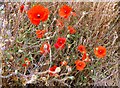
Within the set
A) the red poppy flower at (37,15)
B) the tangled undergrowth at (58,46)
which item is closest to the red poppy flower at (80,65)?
the tangled undergrowth at (58,46)

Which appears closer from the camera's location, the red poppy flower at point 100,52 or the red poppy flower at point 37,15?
the red poppy flower at point 37,15

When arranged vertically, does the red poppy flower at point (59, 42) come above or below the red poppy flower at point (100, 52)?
above

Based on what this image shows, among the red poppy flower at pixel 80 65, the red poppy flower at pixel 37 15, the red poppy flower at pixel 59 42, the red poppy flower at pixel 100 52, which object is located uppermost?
the red poppy flower at pixel 37 15

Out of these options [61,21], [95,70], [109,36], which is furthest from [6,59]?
[109,36]

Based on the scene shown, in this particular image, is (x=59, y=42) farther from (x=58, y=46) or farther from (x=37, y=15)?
(x=37, y=15)

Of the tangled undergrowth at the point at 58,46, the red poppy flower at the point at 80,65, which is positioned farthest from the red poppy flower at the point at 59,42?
the red poppy flower at the point at 80,65

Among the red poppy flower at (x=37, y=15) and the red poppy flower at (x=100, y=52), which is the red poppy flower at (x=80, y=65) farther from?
the red poppy flower at (x=37, y=15)

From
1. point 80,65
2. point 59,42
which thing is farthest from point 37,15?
point 80,65

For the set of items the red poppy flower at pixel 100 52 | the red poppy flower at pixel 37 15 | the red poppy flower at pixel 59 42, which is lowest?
the red poppy flower at pixel 100 52

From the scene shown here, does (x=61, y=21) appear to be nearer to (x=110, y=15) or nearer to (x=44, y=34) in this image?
(x=44, y=34)

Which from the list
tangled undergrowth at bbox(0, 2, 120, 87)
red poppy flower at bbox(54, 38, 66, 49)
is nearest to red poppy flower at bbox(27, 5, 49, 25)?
tangled undergrowth at bbox(0, 2, 120, 87)
